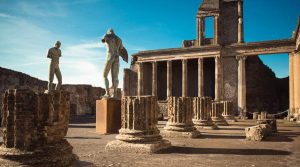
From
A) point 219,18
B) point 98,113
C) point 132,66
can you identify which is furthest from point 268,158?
point 132,66

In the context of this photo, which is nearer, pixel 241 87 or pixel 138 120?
pixel 138 120

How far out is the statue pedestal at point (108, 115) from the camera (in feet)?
31.6

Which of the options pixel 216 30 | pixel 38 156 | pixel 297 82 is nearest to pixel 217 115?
pixel 297 82

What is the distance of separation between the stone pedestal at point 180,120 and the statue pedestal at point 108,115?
5.71ft

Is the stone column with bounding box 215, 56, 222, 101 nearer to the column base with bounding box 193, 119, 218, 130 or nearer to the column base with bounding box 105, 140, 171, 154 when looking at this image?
the column base with bounding box 193, 119, 218, 130

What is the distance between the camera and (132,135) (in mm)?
6852

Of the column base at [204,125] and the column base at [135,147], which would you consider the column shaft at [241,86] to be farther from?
the column base at [135,147]

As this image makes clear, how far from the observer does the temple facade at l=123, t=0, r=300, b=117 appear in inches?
912

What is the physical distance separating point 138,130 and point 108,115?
296 centimetres

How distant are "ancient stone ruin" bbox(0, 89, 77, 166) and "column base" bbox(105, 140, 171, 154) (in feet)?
8.21

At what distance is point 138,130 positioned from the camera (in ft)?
22.7

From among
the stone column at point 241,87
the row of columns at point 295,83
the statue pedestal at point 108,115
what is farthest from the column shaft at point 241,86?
the statue pedestal at point 108,115

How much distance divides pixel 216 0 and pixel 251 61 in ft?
23.4

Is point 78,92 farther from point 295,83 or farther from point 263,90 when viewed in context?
point 295,83
